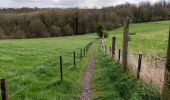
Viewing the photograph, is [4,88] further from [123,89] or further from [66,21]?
[66,21]

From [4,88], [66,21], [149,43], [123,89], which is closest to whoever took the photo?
[4,88]

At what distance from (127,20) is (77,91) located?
487 cm

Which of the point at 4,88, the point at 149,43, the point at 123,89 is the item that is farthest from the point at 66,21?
the point at 4,88

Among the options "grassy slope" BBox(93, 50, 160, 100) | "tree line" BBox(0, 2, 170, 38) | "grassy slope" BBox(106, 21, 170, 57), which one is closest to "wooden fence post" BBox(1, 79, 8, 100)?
"grassy slope" BBox(93, 50, 160, 100)

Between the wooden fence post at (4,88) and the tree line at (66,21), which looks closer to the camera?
the wooden fence post at (4,88)

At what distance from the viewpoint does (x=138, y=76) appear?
1246 centimetres

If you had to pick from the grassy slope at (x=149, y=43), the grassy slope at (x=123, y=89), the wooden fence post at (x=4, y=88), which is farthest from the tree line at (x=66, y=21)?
the wooden fence post at (x=4, y=88)

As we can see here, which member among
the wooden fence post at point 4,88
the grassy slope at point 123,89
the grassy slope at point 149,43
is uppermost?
the wooden fence post at point 4,88

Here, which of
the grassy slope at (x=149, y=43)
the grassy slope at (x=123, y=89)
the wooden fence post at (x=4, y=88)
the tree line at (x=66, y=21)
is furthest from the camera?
the tree line at (x=66, y=21)

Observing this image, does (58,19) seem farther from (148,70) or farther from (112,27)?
(148,70)

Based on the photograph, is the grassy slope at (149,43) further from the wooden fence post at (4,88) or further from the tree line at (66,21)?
the tree line at (66,21)

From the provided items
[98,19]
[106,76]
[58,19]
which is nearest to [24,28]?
[58,19]

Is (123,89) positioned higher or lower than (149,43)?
higher

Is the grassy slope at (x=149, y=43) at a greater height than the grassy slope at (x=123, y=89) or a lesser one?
A: lesser
